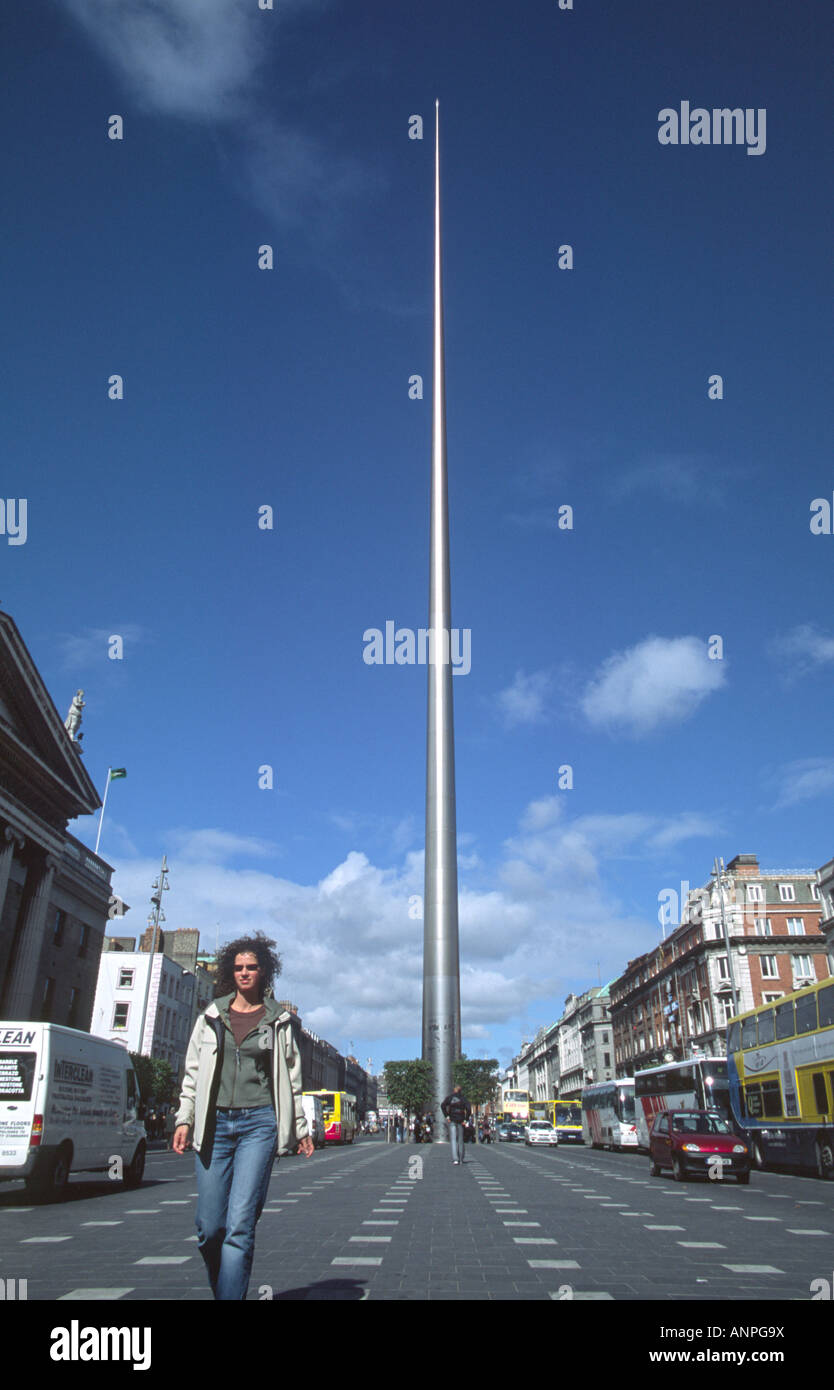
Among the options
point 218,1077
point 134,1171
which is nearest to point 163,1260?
point 218,1077

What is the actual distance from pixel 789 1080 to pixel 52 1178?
20726 millimetres


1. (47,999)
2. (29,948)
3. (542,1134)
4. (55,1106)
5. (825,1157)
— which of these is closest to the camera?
(55,1106)

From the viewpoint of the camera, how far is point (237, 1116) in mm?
5957

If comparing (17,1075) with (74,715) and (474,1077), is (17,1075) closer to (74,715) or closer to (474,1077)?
(74,715)

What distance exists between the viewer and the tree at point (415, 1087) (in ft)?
226

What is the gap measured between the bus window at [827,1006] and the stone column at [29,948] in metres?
32.9

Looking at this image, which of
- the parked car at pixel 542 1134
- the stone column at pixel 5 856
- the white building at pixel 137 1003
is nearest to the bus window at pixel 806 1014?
the stone column at pixel 5 856

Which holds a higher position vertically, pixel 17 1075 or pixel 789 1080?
pixel 789 1080

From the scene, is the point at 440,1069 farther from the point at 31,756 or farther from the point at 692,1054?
the point at 31,756

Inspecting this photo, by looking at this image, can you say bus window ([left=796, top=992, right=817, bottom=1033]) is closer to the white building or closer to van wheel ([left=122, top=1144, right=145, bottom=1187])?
van wheel ([left=122, top=1144, right=145, bottom=1187])

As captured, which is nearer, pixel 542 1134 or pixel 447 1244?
pixel 447 1244

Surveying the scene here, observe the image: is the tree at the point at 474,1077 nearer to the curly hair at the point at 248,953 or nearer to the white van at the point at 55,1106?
the white van at the point at 55,1106
